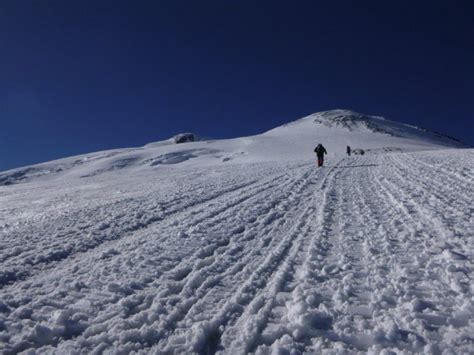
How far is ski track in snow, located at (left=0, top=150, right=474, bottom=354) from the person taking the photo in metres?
3.45

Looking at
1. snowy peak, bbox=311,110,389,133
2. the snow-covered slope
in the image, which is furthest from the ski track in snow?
snowy peak, bbox=311,110,389,133

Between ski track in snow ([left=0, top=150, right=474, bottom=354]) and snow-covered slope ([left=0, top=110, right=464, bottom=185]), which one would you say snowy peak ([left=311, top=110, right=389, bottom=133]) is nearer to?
snow-covered slope ([left=0, top=110, right=464, bottom=185])

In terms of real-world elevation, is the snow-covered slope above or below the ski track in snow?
above

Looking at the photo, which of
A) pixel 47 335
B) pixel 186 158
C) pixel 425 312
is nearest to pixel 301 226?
pixel 425 312

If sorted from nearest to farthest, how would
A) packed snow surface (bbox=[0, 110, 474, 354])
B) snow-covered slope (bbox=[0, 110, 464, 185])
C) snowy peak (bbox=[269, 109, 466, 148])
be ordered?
packed snow surface (bbox=[0, 110, 474, 354]) < snow-covered slope (bbox=[0, 110, 464, 185]) < snowy peak (bbox=[269, 109, 466, 148])

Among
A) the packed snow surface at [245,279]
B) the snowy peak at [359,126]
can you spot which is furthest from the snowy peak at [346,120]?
the packed snow surface at [245,279]

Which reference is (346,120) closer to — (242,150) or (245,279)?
(242,150)

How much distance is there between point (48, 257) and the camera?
19.6 ft

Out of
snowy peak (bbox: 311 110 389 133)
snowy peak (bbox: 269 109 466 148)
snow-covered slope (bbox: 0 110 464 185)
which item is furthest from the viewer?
snowy peak (bbox: 311 110 389 133)

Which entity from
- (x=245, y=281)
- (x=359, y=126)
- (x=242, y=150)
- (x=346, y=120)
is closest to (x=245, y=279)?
(x=245, y=281)

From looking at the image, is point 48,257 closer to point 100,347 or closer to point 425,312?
point 100,347

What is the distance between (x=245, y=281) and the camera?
4.72 m

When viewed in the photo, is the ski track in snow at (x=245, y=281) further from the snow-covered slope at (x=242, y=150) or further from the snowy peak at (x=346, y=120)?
the snowy peak at (x=346, y=120)

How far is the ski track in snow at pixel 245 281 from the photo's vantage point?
3.45 m
